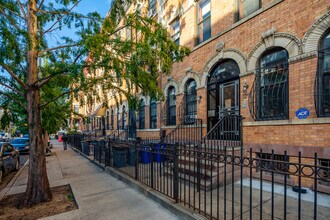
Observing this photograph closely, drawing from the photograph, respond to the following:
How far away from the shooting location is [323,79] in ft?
15.7

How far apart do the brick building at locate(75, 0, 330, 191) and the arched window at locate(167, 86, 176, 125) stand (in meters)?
0.58

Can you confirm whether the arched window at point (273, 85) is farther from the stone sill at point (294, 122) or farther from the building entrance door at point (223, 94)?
the building entrance door at point (223, 94)

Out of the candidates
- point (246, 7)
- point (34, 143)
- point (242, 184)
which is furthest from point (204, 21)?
point (34, 143)

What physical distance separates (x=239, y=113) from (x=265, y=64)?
5.84 ft

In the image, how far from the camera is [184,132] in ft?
28.3

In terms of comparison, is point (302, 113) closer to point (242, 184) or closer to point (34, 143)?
point (242, 184)

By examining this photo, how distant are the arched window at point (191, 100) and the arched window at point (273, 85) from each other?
3223 mm

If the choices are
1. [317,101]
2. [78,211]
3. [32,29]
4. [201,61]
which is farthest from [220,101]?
[32,29]

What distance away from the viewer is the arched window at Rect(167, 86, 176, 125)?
10.5 meters

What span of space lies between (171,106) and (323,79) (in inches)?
274

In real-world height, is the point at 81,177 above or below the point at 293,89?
below

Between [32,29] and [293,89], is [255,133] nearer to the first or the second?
[293,89]

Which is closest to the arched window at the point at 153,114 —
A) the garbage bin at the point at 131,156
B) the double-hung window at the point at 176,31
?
the double-hung window at the point at 176,31

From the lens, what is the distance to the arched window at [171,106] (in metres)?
10.5
